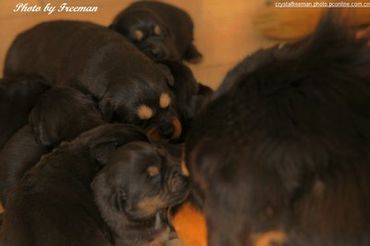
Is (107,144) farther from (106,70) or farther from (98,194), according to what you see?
(106,70)

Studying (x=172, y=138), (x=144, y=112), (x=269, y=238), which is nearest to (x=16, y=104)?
(x=144, y=112)

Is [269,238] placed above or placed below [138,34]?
above

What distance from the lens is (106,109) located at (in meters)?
1.74

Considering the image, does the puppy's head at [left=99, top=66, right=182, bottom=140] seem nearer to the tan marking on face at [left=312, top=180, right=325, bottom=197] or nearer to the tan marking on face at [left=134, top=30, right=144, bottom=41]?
the tan marking on face at [left=134, top=30, right=144, bottom=41]

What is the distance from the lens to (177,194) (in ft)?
4.40

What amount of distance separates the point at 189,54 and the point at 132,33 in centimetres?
42

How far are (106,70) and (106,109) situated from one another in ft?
0.46

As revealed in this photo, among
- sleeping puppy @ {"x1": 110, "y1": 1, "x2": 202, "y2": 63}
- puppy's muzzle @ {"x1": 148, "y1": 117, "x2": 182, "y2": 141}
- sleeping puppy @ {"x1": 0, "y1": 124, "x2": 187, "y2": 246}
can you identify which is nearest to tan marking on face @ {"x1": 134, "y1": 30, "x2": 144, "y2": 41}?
sleeping puppy @ {"x1": 110, "y1": 1, "x2": 202, "y2": 63}

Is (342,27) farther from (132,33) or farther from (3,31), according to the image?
(3,31)

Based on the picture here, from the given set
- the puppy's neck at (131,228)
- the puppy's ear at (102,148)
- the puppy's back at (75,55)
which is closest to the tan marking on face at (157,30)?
the puppy's back at (75,55)

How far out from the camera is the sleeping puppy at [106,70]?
1700 mm

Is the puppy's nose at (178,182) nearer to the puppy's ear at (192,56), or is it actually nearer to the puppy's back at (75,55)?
the puppy's back at (75,55)

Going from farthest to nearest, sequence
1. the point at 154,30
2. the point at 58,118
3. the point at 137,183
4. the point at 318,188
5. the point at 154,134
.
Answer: the point at 154,30 → the point at 154,134 → the point at 58,118 → the point at 137,183 → the point at 318,188

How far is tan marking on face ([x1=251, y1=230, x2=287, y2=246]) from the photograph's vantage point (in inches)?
27.8
